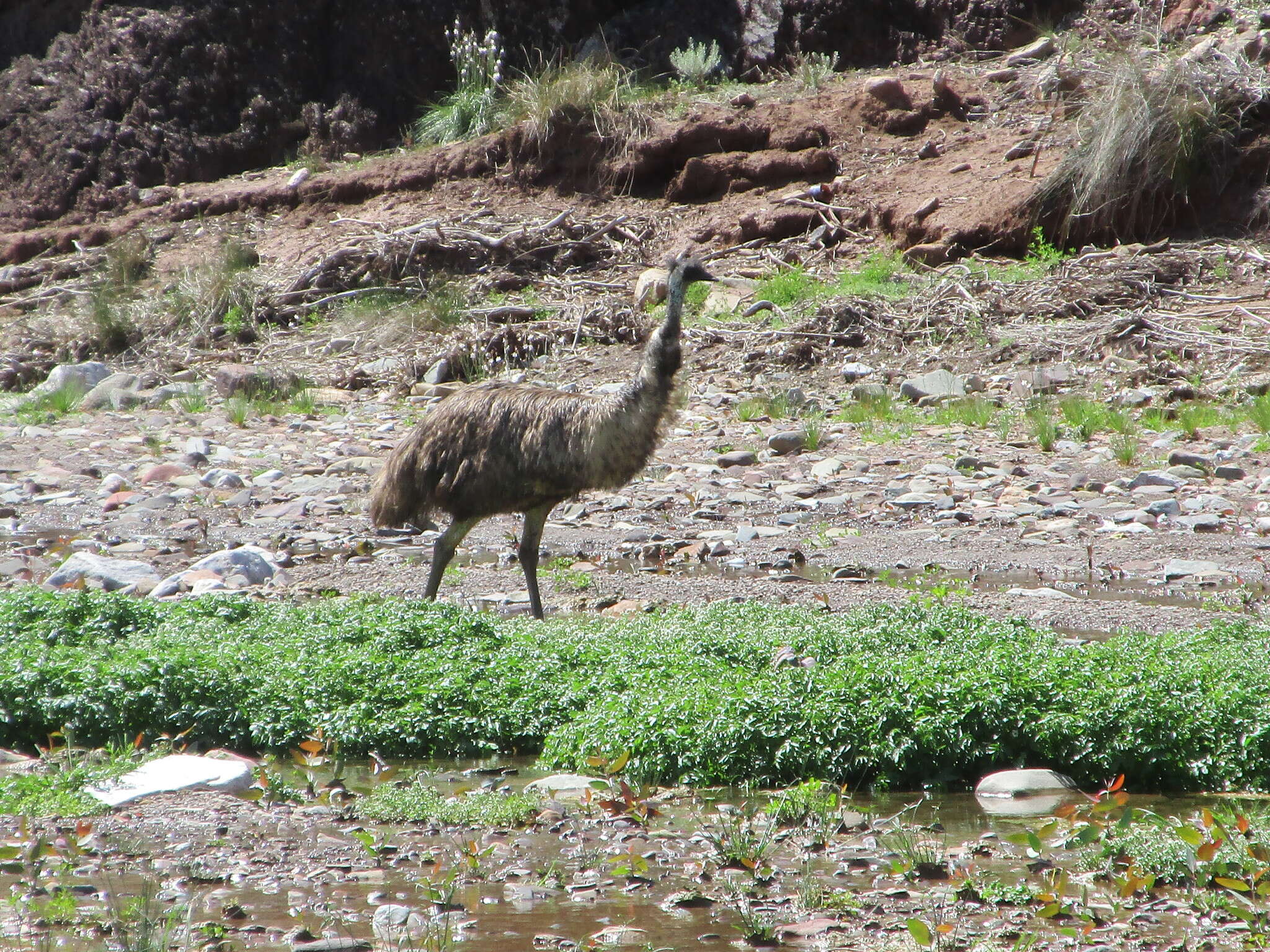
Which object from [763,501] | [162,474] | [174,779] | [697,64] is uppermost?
[697,64]

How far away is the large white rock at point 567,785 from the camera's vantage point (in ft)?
14.6

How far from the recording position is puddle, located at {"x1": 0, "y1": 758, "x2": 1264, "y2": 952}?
345 centimetres

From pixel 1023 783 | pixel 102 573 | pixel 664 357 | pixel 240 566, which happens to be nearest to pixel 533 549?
pixel 664 357

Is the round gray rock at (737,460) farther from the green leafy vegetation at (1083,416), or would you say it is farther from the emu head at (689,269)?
the emu head at (689,269)

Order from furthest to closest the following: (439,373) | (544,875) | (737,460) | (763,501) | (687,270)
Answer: (439,373) → (737,460) → (763,501) → (687,270) → (544,875)

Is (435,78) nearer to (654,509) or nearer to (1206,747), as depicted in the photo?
(654,509)

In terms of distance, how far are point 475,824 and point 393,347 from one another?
34.7 feet

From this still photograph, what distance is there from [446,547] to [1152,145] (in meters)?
9.01

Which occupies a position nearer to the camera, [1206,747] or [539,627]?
[1206,747]

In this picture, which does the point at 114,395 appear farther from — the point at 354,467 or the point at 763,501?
the point at 763,501

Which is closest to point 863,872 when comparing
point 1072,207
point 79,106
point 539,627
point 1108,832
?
point 1108,832

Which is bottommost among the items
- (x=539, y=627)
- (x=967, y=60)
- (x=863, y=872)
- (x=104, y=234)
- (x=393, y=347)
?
(x=863, y=872)

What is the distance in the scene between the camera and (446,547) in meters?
7.20

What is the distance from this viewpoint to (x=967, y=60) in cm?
1681
